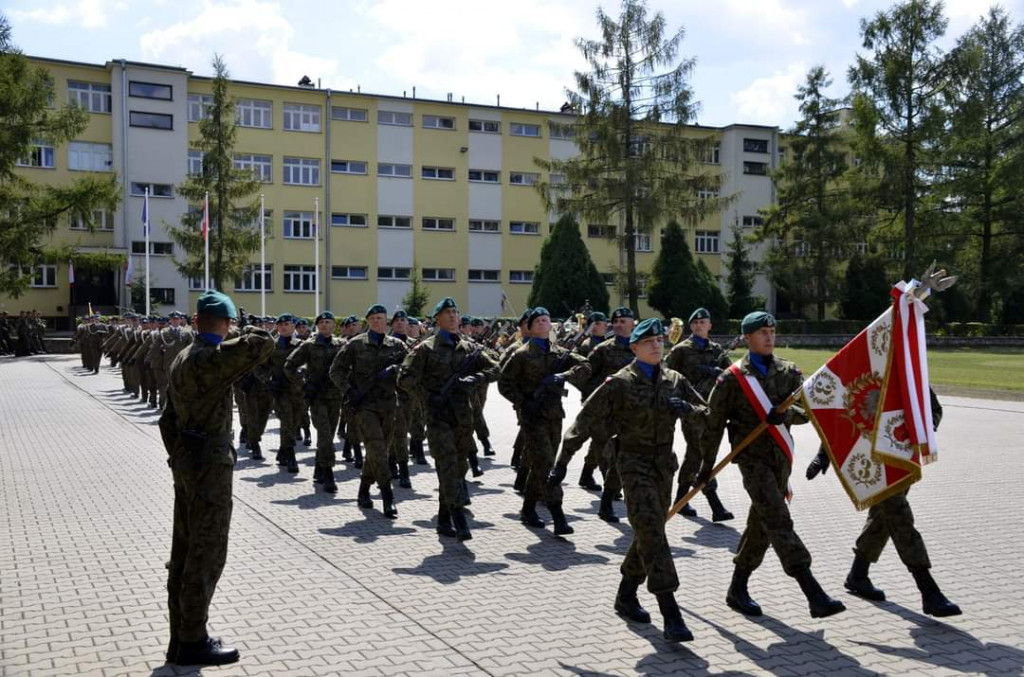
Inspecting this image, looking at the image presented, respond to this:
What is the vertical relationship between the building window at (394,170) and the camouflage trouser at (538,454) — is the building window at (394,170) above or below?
above

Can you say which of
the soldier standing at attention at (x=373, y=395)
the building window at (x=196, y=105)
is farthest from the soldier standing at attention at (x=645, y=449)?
the building window at (x=196, y=105)

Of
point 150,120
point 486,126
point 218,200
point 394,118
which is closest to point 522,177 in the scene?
point 486,126

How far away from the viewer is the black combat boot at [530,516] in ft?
30.8

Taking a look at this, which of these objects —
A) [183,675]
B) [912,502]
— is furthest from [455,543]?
[912,502]

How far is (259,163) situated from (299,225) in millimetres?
3922

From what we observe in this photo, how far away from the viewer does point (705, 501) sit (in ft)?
35.1

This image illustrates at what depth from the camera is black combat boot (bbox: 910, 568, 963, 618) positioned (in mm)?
6320

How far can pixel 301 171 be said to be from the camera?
2030 inches

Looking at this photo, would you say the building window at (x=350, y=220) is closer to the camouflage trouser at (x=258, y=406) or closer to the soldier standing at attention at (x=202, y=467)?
the camouflage trouser at (x=258, y=406)

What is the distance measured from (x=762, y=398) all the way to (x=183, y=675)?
4.11 meters

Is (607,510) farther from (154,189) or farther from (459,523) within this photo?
(154,189)

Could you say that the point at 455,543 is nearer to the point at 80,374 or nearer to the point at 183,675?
the point at 183,675

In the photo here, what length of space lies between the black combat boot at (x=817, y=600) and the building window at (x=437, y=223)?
1909 inches

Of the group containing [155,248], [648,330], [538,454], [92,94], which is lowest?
[538,454]
